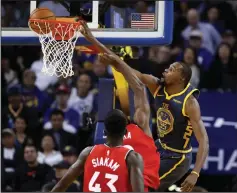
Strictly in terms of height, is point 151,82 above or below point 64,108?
above

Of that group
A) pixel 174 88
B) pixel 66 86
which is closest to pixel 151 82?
pixel 174 88

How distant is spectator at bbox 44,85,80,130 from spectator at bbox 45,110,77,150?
9 cm

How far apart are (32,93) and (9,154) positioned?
42.8 inches

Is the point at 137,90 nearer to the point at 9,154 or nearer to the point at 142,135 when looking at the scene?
the point at 142,135

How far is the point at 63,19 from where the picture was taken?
293 inches

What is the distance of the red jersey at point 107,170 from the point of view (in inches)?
233

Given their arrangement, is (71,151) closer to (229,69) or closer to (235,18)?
(229,69)

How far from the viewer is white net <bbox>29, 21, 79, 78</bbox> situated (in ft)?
24.1

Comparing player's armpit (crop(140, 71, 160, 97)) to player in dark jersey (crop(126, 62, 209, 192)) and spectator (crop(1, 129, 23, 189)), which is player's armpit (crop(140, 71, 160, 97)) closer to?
player in dark jersey (crop(126, 62, 209, 192))

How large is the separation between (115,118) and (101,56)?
91 centimetres

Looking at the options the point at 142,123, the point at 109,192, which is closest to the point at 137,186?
the point at 109,192

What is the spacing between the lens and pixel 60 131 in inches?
425

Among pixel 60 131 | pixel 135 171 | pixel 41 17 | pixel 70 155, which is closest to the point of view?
pixel 135 171

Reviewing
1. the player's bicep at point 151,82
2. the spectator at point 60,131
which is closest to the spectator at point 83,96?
the spectator at point 60,131
